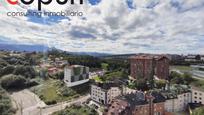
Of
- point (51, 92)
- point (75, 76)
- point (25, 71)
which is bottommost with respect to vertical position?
point (51, 92)

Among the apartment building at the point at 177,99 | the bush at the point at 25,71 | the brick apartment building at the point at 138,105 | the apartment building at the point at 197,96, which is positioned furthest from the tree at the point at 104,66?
the brick apartment building at the point at 138,105

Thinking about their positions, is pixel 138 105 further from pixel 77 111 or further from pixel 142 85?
pixel 142 85

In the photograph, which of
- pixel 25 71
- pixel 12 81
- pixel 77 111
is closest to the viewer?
pixel 77 111

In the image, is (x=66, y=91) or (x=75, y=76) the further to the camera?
(x=75, y=76)

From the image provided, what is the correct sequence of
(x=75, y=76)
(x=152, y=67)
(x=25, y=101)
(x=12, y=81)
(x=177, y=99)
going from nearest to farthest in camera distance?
(x=177, y=99) → (x=25, y=101) → (x=12, y=81) → (x=75, y=76) → (x=152, y=67)

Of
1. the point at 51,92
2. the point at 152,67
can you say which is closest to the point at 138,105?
the point at 51,92

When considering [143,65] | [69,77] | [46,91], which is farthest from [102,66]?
[46,91]
